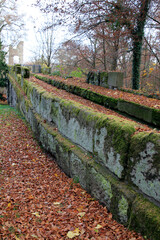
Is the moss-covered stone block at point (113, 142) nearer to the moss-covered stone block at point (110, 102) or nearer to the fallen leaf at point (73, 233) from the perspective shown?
the fallen leaf at point (73, 233)

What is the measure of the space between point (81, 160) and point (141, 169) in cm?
132

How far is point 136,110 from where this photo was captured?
4430 millimetres

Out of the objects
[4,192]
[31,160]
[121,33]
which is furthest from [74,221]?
[121,33]

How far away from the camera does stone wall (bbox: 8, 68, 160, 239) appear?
2.04 m

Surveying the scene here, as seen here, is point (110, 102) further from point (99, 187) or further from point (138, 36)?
point (138, 36)

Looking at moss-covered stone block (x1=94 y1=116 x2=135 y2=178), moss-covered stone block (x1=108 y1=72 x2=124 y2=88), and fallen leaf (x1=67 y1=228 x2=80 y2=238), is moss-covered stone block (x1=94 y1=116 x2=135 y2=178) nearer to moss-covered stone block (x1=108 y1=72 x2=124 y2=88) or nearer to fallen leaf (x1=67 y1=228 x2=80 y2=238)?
fallen leaf (x1=67 y1=228 x2=80 y2=238)

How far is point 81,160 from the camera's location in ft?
10.9

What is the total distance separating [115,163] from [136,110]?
212 centimetres

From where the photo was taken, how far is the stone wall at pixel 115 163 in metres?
2.04

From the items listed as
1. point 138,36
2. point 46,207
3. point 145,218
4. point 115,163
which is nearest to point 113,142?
point 115,163

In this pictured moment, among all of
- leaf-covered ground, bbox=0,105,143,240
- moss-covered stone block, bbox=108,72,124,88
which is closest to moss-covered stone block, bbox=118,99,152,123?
leaf-covered ground, bbox=0,105,143,240

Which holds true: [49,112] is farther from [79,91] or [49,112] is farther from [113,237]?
[113,237]

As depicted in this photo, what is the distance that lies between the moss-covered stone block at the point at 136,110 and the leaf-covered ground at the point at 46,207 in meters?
1.87

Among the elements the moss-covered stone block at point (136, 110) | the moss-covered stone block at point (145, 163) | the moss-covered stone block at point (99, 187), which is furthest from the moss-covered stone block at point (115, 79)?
the moss-covered stone block at point (145, 163)
